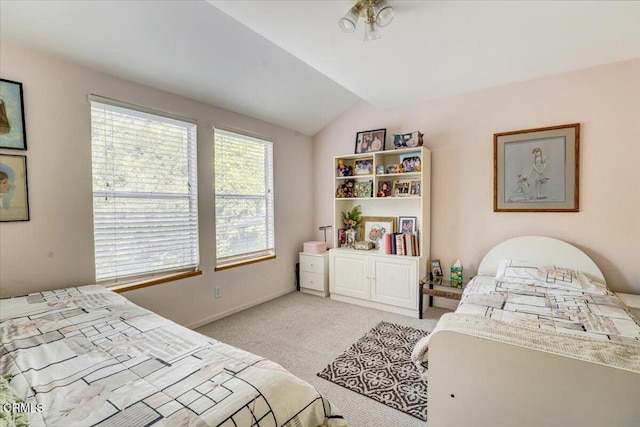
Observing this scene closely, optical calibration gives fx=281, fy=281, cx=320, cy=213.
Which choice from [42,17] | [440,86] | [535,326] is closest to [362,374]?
[535,326]

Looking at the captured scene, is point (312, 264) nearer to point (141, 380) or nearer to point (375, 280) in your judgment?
point (375, 280)

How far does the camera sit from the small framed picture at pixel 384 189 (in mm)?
3590

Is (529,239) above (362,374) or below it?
above

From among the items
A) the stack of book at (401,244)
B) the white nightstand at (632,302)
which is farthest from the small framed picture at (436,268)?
the white nightstand at (632,302)

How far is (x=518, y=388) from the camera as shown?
1.26m

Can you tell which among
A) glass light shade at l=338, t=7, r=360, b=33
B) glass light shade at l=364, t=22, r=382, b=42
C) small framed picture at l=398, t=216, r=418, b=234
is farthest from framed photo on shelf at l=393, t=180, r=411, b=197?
glass light shade at l=338, t=7, r=360, b=33

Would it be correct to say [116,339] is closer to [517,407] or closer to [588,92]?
[517,407]

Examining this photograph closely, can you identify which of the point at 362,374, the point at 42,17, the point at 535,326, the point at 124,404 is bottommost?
the point at 362,374

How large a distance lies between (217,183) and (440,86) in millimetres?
2668

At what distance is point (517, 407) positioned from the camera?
1.26 metres

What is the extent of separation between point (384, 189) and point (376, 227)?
0.55 meters

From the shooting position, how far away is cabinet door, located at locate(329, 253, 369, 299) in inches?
138

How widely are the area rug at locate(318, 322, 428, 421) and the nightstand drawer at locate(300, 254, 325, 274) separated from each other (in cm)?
131

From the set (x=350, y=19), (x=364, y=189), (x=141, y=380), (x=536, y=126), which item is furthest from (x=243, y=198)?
(x=536, y=126)
